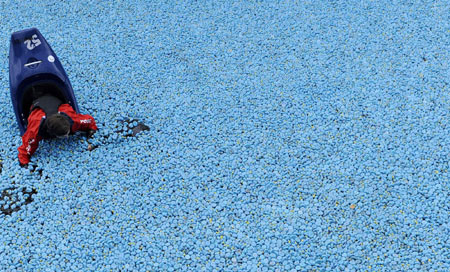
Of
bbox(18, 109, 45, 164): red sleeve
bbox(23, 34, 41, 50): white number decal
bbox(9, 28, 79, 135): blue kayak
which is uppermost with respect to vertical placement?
bbox(23, 34, 41, 50): white number decal

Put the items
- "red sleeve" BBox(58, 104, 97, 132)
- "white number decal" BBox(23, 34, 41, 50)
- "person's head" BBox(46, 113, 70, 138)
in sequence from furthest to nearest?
"white number decal" BBox(23, 34, 41, 50), "red sleeve" BBox(58, 104, 97, 132), "person's head" BBox(46, 113, 70, 138)

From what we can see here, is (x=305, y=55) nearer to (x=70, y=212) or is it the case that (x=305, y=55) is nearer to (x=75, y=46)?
(x=75, y=46)

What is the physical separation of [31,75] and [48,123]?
465mm

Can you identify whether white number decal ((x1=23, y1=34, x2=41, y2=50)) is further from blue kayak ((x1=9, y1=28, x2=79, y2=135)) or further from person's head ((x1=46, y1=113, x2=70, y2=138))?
person's head ((x1=46, y1=113, x2=70, y2=138))

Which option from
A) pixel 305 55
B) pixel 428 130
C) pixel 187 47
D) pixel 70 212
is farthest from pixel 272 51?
pixel 70 212

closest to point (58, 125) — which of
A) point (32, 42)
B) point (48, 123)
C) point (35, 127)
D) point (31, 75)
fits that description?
point (48, 123)

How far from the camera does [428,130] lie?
3.80 meters

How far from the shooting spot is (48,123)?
10.9ft

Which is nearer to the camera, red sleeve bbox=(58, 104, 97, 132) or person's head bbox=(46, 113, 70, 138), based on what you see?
person's head bbox=(46, 113, 70, 138)

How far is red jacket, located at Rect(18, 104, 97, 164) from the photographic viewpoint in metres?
3.36

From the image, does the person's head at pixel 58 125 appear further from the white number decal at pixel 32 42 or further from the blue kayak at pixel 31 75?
the white number decal at pixel 32 42

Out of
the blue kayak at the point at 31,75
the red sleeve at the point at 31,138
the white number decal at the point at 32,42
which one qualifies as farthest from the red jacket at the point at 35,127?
the white number decal at the point at 32,42

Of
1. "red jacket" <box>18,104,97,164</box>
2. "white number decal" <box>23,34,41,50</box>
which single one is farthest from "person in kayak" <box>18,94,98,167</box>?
"white number decal" <box>23,34,41,50</box>

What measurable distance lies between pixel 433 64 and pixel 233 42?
79.7 inches
